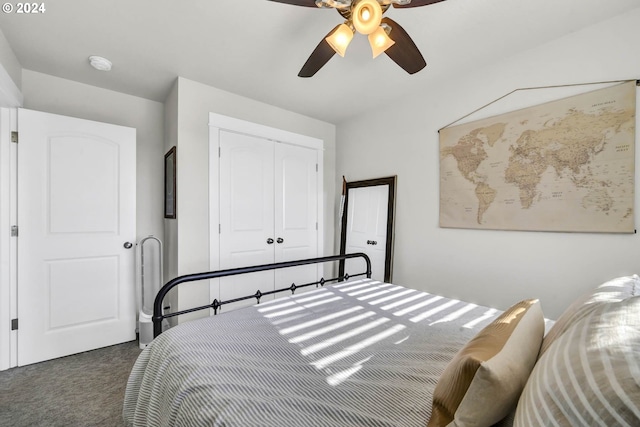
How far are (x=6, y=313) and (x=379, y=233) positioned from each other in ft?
11.1

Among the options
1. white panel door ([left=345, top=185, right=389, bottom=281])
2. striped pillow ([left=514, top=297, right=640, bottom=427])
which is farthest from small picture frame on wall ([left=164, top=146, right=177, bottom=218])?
striped pillow ([left=514, top=297, right=640, bottom=427])

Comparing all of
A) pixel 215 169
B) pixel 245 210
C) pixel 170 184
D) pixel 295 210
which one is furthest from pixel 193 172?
pixel 295 210

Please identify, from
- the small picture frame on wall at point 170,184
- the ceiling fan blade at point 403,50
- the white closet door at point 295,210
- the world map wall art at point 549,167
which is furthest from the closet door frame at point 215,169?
the world map wall art at point 549,167

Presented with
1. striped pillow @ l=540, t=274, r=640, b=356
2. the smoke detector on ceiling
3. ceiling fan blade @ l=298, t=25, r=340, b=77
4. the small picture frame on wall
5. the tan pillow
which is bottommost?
the tan pillow

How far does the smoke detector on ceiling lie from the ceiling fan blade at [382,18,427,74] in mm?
2269

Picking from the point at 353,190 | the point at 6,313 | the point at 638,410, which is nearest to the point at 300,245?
the point at 353,190

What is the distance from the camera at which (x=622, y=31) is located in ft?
5.55

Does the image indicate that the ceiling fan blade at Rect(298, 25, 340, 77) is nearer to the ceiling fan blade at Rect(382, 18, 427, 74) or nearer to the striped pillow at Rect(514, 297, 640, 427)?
the ceiling fan blade at Rect(382, 18, 427, 74)

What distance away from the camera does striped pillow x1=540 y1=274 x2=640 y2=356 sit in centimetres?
80

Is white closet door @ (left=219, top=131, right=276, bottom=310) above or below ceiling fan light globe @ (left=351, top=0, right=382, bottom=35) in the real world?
Result: below

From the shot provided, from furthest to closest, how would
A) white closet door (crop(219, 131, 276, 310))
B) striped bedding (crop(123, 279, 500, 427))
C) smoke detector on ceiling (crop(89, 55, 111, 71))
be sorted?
white closet door (crop(219, 131, 276, 310)) < smoke detector on ceiling (crop(89, 55, 111, 71)) < striped bedding (crop(123, 279, 500, 427))

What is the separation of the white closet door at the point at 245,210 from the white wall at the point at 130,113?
2.83ft

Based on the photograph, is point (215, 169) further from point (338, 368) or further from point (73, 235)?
point (338, 368)

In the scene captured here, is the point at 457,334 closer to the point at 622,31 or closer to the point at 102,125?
the point at 622,31
